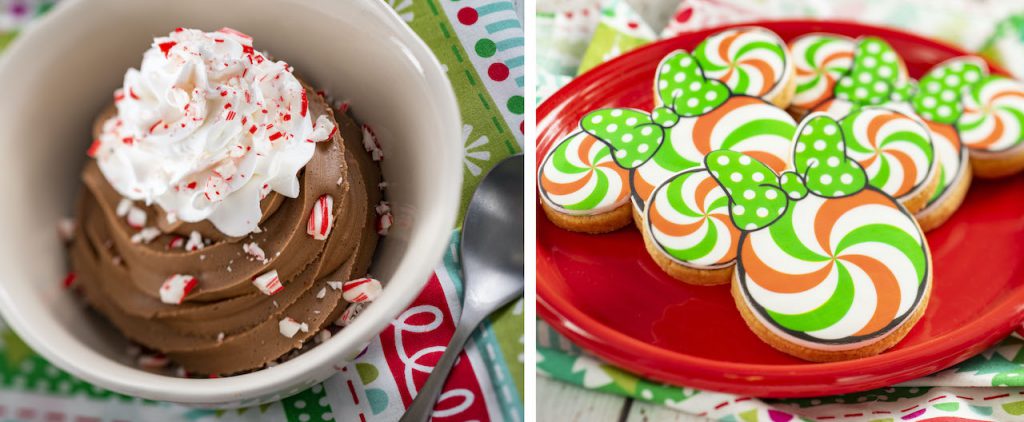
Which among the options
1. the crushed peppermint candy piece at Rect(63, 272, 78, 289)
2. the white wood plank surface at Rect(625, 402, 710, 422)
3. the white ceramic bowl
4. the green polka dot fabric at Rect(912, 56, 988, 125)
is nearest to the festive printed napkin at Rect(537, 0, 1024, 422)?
the white wood plank surface at Rect(625, 402, 710, 422)

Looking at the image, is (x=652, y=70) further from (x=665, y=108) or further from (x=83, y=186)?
(x=83, y=186)

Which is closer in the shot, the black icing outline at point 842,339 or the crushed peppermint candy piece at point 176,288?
the crushed peppermint candy piece at point 176,288

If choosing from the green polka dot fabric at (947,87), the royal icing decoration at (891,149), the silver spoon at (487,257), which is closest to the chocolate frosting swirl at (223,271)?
the silver spoon at (487,257)

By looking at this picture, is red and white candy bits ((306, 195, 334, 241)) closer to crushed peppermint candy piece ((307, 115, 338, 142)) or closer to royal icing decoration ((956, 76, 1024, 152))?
crushed peppermint candy piece ((307, 115, 338, 142))

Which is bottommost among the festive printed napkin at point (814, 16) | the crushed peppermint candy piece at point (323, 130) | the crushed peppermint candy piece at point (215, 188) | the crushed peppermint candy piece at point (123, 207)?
the festive printed napkin at point (814, 16)

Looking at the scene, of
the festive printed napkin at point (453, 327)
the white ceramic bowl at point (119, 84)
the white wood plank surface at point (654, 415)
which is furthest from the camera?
the white wood plank surface at point (654, 415)

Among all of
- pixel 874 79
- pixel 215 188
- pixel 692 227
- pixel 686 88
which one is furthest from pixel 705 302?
pixel 215 188

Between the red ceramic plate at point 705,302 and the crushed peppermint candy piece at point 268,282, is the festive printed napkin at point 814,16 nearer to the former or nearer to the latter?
the red ceramic plate at point 705,302
